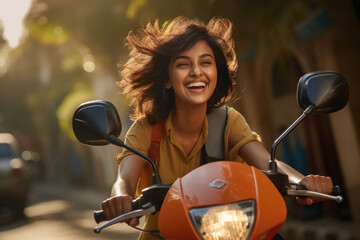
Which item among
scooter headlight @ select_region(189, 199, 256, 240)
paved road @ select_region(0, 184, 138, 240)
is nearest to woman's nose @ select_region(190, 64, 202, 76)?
scooter headlight @ select_region(189, 199, 256, 240)

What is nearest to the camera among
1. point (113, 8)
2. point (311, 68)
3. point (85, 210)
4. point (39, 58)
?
point (311, 68)

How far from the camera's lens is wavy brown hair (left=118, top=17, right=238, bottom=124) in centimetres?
310

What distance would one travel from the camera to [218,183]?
2.02 meters

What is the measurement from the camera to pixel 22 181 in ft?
48.1

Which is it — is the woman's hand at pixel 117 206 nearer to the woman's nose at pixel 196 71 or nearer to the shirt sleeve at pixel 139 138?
the shirt sleeve at pixel 139 138

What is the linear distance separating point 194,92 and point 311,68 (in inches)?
263

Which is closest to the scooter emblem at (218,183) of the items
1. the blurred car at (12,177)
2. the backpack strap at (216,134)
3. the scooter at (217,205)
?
the scooter at (217,205)

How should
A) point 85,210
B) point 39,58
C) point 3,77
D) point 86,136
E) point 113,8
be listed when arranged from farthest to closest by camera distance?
point 3,77 < point 39,58 < point 85,210 < point 113,8 < point 86,136

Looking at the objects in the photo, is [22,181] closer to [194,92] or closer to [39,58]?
[194,92]

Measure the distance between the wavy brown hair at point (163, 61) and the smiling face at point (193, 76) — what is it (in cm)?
7

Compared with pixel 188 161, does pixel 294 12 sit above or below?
above

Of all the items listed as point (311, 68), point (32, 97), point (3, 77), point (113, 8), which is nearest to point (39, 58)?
point (32, 97)

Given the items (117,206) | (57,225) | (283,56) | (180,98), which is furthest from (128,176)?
(57,225)

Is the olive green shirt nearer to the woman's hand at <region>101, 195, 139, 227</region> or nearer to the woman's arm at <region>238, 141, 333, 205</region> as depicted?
the woman's arm at <region>238, 141, 333, 205</region>
